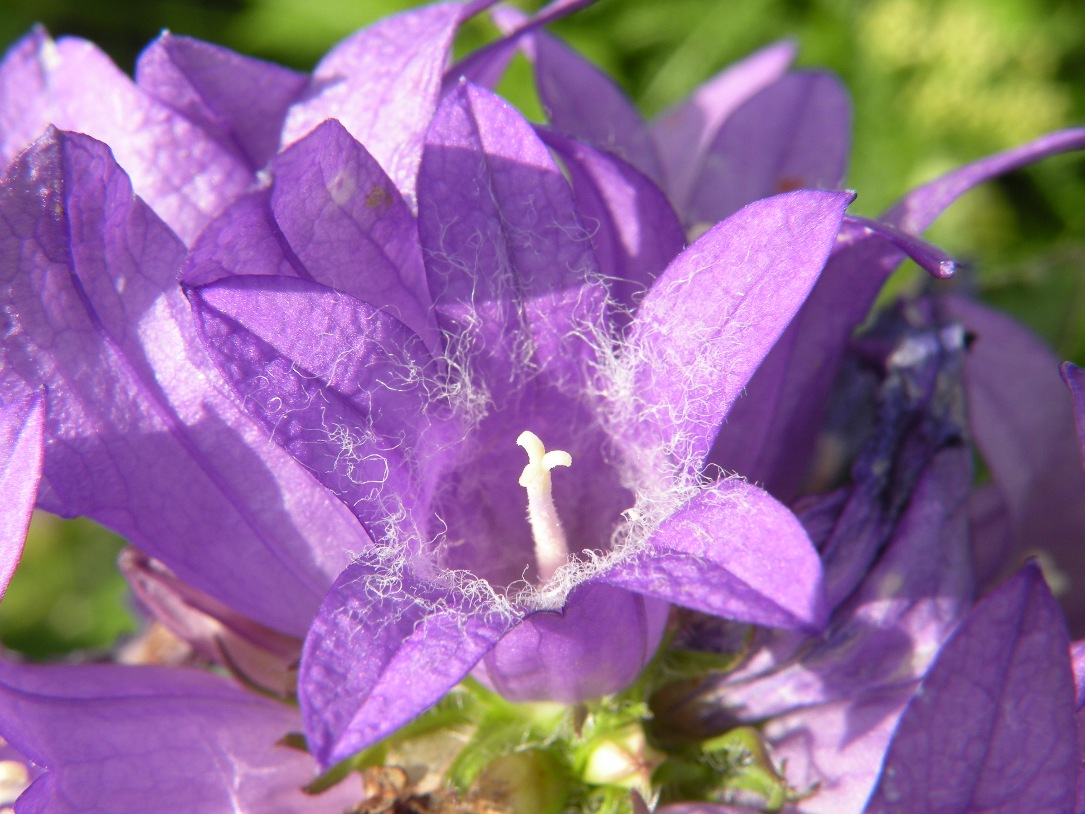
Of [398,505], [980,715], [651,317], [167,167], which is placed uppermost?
[167,167]

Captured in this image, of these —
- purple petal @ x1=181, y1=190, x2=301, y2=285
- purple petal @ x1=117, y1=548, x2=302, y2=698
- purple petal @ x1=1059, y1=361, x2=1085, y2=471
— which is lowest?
purple petal @ x1=117, y1=548, x2=302, y2=698

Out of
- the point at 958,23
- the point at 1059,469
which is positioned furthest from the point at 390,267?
the point at 958,23

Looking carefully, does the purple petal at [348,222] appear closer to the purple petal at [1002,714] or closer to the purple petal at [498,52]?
the purple petal at [498,52]

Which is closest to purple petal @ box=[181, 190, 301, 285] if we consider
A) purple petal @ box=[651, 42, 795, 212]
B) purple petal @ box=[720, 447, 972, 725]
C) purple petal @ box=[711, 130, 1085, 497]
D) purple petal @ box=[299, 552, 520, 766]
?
purple petal @ box=[299, 552, 520, 766]

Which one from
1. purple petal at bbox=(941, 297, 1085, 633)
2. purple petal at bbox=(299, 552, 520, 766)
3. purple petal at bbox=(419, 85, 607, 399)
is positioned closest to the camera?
purple petal at bbox=(299, 552, 520, 766)

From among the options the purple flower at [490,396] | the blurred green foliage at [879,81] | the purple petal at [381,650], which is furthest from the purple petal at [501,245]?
the blurred green foliage at [879,81]

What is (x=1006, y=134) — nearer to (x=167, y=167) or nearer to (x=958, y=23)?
(x=958, y=23)

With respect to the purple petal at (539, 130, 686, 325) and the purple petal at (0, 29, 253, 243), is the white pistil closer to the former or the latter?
the purple petal at (539, 130, 686, 325)
